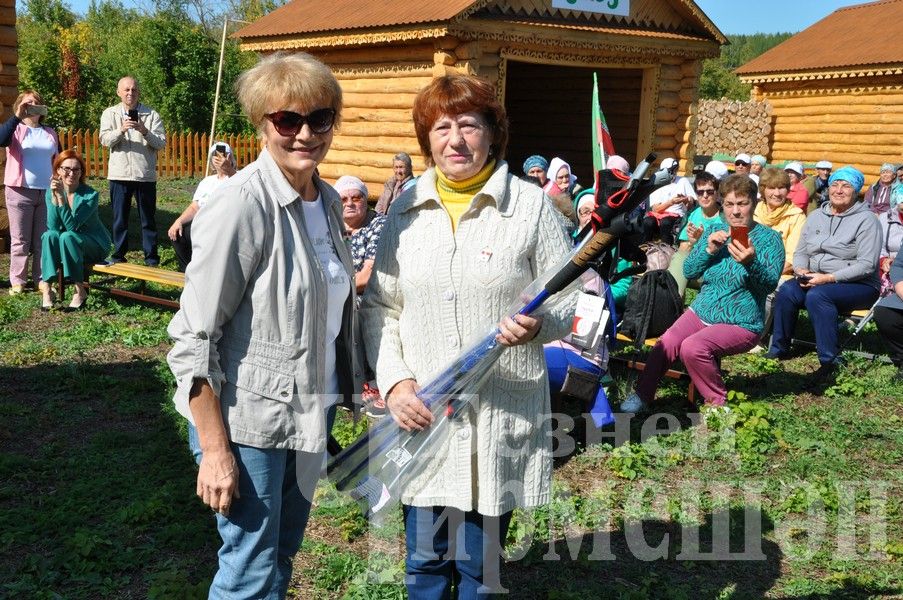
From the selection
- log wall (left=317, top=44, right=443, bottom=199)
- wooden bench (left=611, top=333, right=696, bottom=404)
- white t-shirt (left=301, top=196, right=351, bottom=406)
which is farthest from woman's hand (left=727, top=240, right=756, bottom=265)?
log wall (left=317, top=44, right=443, bottom=199)

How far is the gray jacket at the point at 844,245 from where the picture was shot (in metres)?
7.57

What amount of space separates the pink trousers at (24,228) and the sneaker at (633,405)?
6.46 meters

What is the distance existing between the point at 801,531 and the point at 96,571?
11.6 ft

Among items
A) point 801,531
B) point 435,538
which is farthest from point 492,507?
point 801,531

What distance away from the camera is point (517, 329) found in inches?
106

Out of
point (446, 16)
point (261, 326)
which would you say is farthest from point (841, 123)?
point (261, 326)

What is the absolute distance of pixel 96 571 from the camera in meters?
3.90

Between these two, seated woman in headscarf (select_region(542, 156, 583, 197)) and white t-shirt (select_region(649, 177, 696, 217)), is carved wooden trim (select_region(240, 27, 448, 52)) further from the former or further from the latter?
white t-shirt (select_region(649, 177, 696, 217))

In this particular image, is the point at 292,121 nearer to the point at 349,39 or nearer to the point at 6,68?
the point at 6,68

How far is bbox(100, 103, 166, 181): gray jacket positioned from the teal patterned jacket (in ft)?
23.6

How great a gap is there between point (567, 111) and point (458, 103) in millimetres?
16746

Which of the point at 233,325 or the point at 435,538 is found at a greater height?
the point at 233,325

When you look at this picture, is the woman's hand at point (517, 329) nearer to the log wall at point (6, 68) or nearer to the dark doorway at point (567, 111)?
the log wall at point (6, 68)

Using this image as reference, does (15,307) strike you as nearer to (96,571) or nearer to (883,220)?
(96,571)
